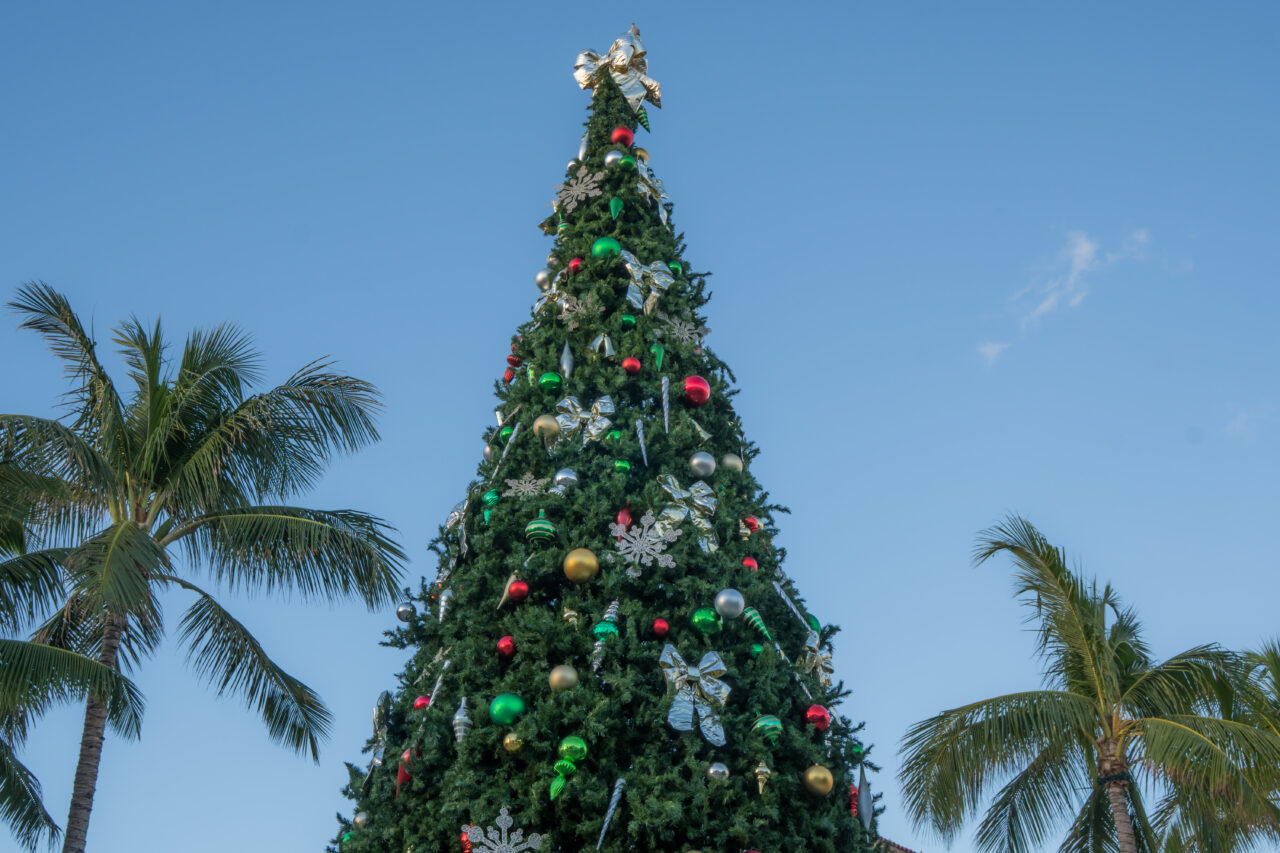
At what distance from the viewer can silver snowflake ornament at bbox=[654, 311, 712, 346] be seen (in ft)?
29.2

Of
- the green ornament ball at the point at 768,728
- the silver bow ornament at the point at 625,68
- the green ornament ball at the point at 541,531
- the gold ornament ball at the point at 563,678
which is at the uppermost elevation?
the silver bow ornament at the point at 625,68

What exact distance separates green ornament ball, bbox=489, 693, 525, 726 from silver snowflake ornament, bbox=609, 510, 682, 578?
1160 millimetres

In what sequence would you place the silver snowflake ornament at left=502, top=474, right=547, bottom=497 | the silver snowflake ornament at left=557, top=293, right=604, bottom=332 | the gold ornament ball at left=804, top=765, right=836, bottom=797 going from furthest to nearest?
1. the silver snowflake ornament at left=557, top=293, right=604, bottom=332
2. the silver snowflake ornament at left=502, top=474, right=547, bottom=497
3. the gold ornament ball at left=804, top=765, right=836, bottom=797

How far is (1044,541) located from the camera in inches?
439

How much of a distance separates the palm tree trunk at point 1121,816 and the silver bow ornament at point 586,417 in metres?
5.80

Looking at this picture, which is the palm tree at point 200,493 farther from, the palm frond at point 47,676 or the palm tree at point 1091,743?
the palm tree at point 1091,743

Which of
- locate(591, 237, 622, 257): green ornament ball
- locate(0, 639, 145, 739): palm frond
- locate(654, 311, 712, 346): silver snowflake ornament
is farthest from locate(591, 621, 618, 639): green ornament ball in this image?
locate(0, 639, 145, 739): palm frond

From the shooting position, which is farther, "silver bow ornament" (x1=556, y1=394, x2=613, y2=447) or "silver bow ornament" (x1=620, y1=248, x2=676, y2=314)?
"silver bow ornament" (x1=620, y1=248, x2=676, y2=314)

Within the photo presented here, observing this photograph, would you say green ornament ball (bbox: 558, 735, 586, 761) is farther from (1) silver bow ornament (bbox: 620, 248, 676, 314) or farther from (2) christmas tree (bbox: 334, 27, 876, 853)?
(1) silver bow ornament (bbox: 620, 248, 676, 314)

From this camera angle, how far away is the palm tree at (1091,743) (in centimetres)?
921

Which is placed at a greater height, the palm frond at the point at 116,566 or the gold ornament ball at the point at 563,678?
the palm frond at the point at 116,566

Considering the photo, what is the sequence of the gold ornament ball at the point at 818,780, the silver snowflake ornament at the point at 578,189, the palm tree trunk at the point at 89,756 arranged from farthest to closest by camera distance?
1. the silver snowflake ornament at the point at 578,189
2. the palm tree trunk at the point at 89,756
3. the gold ornament ball at the point at 818,780

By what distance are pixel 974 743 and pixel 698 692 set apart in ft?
14.4

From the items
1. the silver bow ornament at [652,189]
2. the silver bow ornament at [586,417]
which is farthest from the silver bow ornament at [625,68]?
the silver bow ornament at [586,417]
